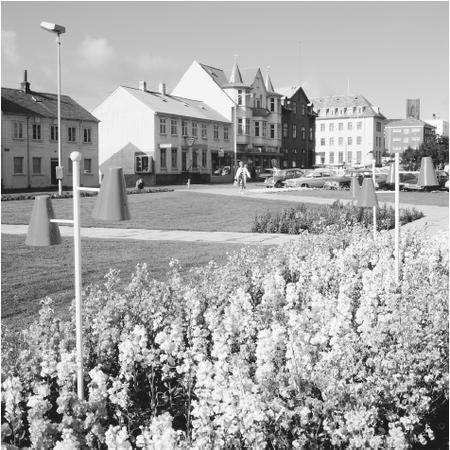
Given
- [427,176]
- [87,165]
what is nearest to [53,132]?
[87,165]

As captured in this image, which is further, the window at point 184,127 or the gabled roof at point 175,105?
the window at point 184,127

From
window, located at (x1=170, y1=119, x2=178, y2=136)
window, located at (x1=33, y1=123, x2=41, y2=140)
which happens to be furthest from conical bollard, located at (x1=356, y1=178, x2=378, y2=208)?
window, located at (x1=170, y1=119, x2=178, y2=136)

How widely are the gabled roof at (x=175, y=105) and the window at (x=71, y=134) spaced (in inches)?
317

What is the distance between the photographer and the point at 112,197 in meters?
4.30

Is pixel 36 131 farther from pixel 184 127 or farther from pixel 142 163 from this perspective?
pixel 184 127

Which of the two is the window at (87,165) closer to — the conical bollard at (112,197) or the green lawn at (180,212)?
the green lawn at (180,212)

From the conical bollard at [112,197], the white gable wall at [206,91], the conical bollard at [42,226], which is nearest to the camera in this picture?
the conical bollard at [112,197]

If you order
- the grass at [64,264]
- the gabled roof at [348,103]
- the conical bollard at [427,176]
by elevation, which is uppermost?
the gabled roof at [348,103]

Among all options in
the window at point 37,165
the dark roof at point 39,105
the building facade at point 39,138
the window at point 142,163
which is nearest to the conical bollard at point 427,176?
the building facade at point 39,138

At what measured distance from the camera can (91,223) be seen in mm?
20469

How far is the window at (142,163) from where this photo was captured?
5975 centimetres

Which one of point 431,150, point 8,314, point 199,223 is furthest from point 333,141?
point 8,314

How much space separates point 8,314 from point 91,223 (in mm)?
12757

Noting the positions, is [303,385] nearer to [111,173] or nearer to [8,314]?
[111,173]
